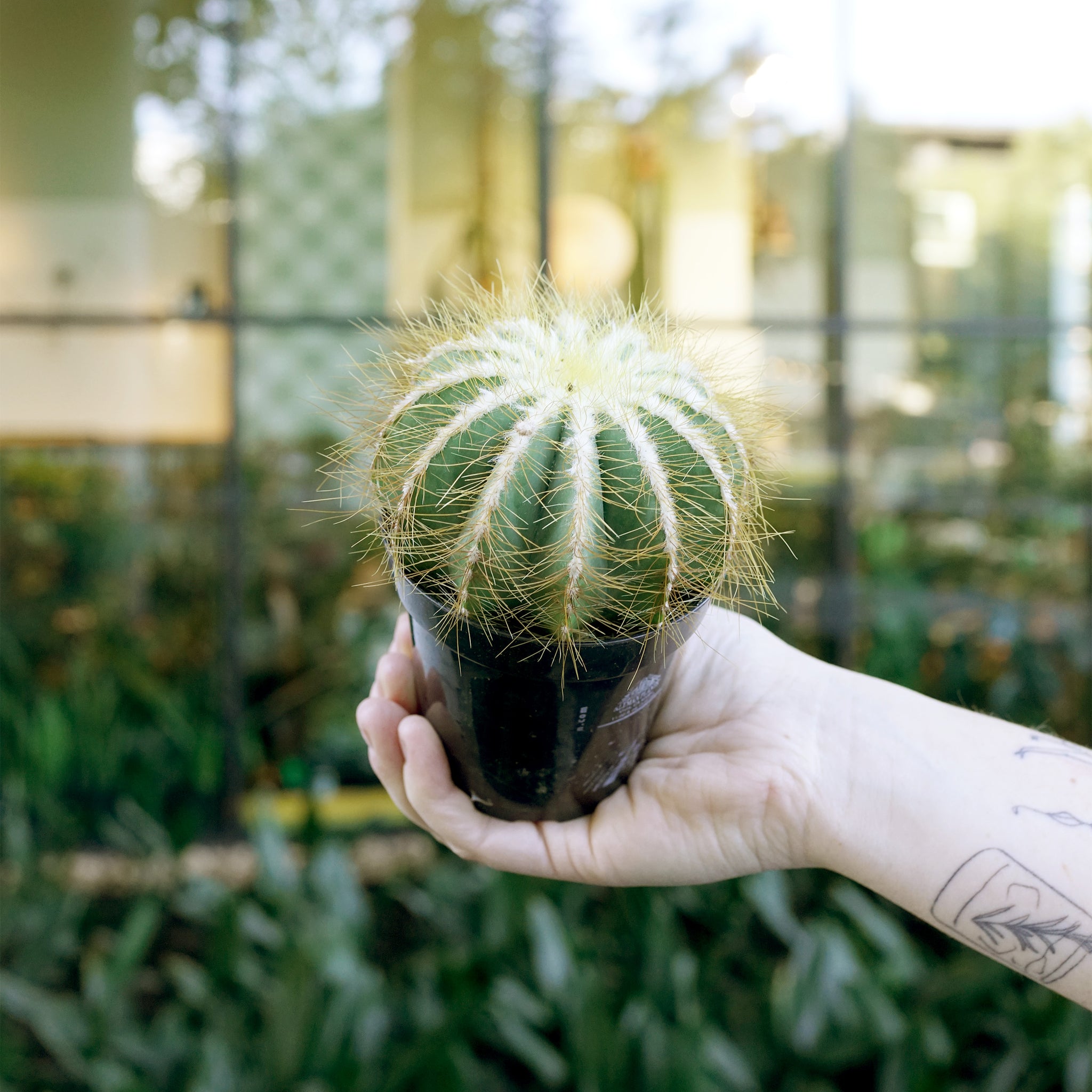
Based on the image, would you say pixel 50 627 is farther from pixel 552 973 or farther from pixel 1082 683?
pixel 1082 683

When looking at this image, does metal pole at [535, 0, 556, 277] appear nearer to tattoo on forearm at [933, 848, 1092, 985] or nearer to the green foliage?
the green foliage

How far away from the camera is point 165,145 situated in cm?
288

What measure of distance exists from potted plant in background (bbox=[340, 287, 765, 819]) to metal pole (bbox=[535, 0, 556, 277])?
2.04m

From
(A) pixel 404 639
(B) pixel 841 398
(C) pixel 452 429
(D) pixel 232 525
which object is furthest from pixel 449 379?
(B) pixel 841 398

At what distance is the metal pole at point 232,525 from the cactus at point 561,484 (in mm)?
2179

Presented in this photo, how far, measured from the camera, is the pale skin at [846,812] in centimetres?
67

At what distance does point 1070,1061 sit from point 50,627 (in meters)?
2.76

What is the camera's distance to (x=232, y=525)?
2670mm

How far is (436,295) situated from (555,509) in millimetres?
2583

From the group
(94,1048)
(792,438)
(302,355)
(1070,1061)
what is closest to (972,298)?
(792,438)

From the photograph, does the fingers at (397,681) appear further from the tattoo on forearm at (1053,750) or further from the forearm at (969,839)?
the tattoo on forearm at (1053,750)

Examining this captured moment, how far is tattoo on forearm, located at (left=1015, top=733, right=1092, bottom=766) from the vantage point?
0.73m

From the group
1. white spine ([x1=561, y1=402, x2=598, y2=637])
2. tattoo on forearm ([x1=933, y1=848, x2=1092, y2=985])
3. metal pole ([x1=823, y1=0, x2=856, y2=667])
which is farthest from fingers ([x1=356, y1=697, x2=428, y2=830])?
metal pole ([x1=823, y1=0, x2=856, y2=667])

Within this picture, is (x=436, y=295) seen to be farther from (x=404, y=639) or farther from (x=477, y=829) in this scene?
(x=477, y=829)
